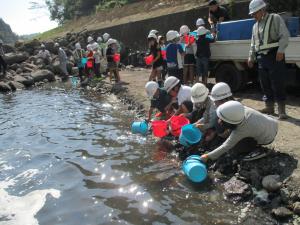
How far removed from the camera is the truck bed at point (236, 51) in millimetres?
8663

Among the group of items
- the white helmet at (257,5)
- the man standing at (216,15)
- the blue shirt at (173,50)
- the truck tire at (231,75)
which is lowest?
the truck tire at (231,75)

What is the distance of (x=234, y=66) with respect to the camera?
10352 mm

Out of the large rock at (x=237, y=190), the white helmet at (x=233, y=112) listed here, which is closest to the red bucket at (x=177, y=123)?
the white helmet at (x=233, y=112)

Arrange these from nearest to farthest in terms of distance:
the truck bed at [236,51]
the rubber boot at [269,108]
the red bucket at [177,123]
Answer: the red bucket at [177,123], the rubber boot at [269,108], the truck bed at [236,51]

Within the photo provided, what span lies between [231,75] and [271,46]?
3041 mm

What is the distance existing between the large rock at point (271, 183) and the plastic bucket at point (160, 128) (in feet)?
9.42

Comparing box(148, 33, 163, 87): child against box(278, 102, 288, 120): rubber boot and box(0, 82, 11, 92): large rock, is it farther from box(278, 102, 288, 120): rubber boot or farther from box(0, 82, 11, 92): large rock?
box(0, 82, 11, 92): large rock

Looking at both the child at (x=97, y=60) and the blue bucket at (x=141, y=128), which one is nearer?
the blue bucket at (x=141, y=128)

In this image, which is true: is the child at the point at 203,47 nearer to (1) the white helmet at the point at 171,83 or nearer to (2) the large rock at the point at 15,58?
(1) the white helmet at the point at 171,83

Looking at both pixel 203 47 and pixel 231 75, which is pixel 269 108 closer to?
pixel 231 75

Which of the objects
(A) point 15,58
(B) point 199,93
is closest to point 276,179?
(B) point 199,93

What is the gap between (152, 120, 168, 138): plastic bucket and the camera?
810 cm

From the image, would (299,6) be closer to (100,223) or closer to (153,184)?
(153,184)

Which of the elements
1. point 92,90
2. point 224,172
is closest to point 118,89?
point 92,90
